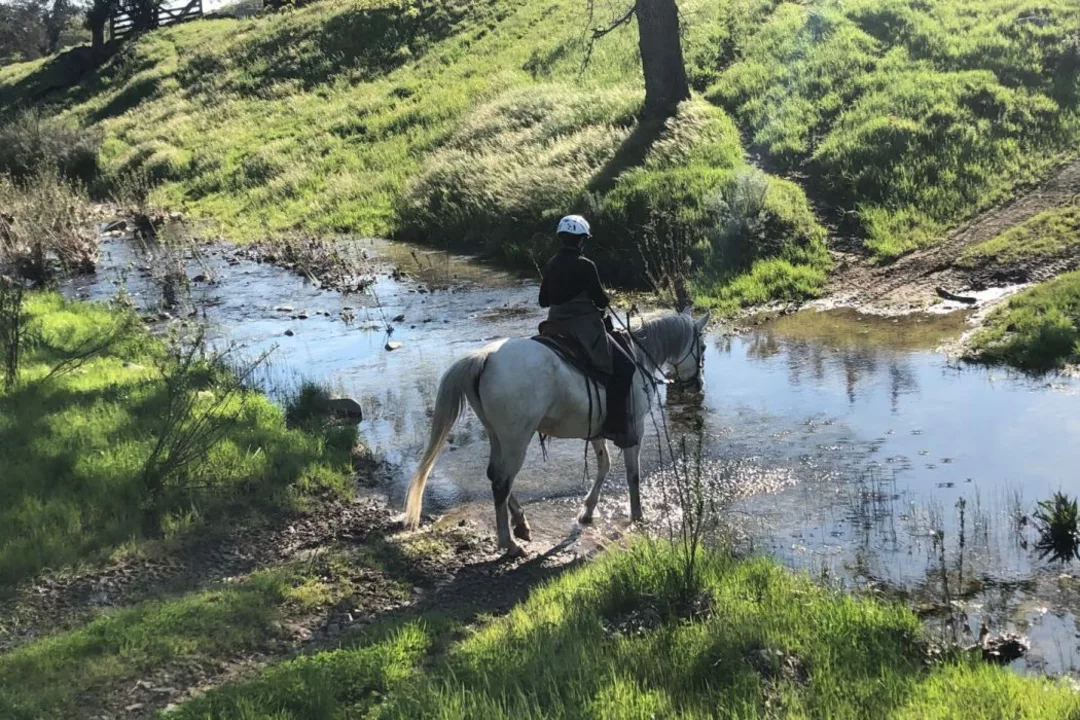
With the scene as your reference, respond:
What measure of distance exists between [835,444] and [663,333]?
7.70ft

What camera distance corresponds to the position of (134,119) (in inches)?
1743

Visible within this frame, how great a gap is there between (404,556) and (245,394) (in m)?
3.81

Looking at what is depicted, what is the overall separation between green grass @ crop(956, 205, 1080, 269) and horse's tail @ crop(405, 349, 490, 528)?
11434 mm

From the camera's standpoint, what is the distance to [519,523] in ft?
28.1

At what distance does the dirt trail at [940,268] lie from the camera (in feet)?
50.0

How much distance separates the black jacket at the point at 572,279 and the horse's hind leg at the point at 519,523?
6.39 ft

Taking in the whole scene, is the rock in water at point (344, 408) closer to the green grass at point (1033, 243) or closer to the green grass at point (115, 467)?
the green grass at point (115, 467)

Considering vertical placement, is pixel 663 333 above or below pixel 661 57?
below

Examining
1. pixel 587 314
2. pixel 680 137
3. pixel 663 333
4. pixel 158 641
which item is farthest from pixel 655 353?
pixel 680 137

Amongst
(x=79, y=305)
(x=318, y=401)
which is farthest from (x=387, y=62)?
(x=318, y=401)

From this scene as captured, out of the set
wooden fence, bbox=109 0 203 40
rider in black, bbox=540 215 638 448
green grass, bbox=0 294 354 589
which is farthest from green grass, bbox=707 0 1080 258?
wooden fence, bbox=109 0 203 40

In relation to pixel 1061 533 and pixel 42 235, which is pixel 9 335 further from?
pixel 1061 533

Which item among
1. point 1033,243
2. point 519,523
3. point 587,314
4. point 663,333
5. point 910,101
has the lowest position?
point 519,523

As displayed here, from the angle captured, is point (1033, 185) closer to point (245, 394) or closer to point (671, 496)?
point (671, 496)
